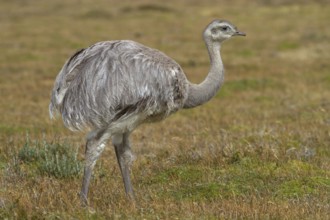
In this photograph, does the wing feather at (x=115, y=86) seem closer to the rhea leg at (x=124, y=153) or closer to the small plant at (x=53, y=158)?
the rhea leg at (x=124, y=153)

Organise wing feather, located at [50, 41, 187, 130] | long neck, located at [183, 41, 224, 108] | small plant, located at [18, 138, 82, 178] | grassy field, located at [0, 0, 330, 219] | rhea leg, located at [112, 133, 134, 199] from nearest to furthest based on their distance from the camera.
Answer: grassy field, located at [0, 0, 330, 219] < wing feather, located at [50, 41, 187, 130] < rhea leg, located at [112, 133, 134, 199] < long neck, located at [183, 41, 224, 108] < small plant, located at [18, 138, 82, 178]

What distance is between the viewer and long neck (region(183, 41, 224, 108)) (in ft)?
28.6

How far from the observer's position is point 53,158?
9781mm

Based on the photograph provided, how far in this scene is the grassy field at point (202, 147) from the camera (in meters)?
7.55

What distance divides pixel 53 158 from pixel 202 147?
274 cm

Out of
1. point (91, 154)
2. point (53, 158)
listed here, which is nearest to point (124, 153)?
point (91, 154)

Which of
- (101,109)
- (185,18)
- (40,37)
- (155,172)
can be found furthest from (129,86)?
(185,18)

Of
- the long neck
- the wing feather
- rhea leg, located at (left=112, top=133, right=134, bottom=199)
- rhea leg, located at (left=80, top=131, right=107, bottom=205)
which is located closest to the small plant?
rhea leg, located at (left=112, top=133, right=134, bottom=199)

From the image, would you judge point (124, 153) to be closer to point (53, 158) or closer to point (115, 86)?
point (115, 86)

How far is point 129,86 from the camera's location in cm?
795

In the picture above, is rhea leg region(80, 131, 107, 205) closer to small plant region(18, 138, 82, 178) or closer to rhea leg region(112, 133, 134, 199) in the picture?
rhea leg region(112, 133, 134, 199)

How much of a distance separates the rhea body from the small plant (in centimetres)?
119

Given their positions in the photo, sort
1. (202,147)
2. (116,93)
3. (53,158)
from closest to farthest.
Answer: (116,93)
(53,158)
(202,147)

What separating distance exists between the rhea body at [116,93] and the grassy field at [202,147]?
686mm
